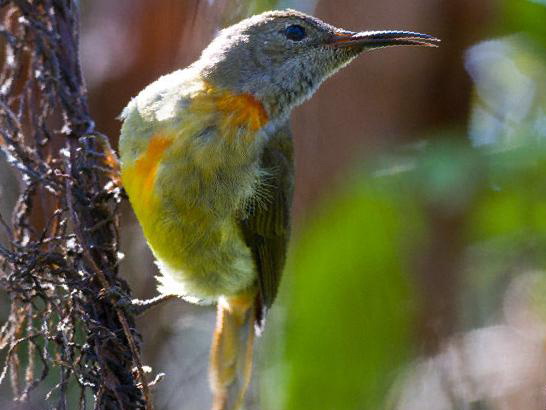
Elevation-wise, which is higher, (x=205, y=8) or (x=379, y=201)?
(x=205, y=8)

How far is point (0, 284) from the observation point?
9.85 feet

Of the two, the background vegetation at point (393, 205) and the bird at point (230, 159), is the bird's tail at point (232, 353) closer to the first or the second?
the bird at point (230, 159)

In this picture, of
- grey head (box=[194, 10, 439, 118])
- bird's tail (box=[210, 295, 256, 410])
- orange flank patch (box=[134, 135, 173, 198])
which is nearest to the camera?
orange flank patch (box=[134, 135, 173, 198])

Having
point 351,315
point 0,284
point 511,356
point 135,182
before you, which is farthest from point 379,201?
point 0,284

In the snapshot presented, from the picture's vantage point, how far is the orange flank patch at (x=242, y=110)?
12.8 ft

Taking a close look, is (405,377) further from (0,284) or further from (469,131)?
(0,284)

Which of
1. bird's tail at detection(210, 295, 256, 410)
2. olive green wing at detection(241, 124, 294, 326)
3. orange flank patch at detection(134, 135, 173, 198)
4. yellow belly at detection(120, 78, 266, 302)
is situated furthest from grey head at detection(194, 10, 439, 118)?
bird's tail at detection(210, 295, 256, 410)

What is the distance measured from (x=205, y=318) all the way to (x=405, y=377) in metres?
1.73

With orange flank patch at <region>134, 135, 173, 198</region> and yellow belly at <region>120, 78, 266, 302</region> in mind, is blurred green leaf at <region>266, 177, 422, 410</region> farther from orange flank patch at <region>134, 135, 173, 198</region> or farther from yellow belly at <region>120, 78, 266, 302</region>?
orange flank patch at <region>134, 135, 173, 198</region>

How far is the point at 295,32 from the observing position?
13.9 feet

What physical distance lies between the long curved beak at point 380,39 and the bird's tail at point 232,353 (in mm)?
1344

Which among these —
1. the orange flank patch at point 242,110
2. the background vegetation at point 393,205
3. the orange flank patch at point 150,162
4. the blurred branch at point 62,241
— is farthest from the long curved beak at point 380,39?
the blurred branch at point 62,241

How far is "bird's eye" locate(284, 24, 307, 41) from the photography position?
421 centimetres

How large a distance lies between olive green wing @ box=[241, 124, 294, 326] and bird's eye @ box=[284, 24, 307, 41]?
443mm
